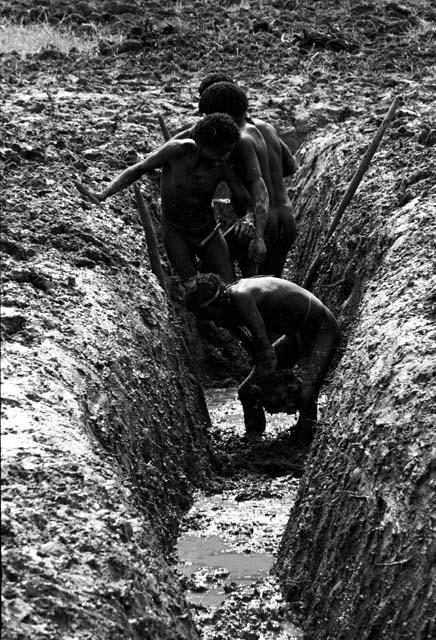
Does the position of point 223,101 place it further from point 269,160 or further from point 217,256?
point 217,256

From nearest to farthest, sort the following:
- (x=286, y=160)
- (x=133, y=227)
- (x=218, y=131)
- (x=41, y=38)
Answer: (x=218, y=131) < (x=133, y=227) < (x=286, y=160) < (x=41, y=38)

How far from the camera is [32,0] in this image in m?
18.4

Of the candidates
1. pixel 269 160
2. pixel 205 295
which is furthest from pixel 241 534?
pixel 269 160

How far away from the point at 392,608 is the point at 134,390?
7.90 feet

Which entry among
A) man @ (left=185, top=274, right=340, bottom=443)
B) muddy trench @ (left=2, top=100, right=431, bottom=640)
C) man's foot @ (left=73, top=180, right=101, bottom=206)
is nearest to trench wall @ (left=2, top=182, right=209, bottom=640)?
muddy trench @ (left=2, top=100, right=431, bottom=640)

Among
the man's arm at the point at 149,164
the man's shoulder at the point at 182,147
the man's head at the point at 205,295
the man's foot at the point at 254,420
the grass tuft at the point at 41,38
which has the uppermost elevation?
the man's shoulder at the point at 182,147

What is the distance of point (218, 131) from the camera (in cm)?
775

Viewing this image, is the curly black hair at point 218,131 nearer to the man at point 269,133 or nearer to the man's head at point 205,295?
the man's head at point 205,295

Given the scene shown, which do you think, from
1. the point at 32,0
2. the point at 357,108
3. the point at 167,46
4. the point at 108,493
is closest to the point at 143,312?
the point at 108,493

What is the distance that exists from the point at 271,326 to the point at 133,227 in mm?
1661

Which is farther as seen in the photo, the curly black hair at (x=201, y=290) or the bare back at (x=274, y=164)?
the bare back at (x=274, y=164)

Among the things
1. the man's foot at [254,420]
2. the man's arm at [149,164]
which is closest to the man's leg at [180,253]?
the man's arm at [149,164]

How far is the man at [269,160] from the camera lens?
28.9 feet

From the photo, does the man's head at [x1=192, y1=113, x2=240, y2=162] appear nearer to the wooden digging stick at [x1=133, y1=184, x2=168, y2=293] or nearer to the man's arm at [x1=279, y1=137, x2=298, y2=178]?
the wooden digging stick at [x1=133, y1=184, x2=168, y2=293]
